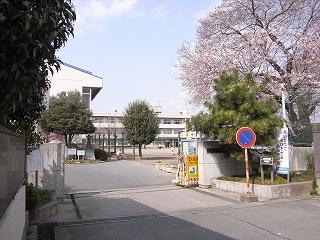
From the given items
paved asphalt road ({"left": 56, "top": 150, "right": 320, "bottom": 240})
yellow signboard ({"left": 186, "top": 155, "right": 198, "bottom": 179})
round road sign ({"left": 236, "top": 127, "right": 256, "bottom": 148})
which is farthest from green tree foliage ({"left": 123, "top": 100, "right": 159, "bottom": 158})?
round road sign ({"left": 236, "top": 127, "right": 256, "bottom": 148})

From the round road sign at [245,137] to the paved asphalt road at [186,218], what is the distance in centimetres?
173

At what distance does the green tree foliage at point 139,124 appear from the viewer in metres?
40.4

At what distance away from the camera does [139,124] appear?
40.6 m

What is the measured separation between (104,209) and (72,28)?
8.06 m

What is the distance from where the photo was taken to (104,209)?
37.6 feet

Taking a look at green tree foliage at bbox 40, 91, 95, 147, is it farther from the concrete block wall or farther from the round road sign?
the round road sign

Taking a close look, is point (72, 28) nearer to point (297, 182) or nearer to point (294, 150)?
point (297, 182)

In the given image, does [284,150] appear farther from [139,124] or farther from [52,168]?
[139,124]

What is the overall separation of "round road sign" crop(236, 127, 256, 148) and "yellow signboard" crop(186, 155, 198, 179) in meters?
3.64

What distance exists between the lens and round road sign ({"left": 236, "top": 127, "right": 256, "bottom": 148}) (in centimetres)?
1220

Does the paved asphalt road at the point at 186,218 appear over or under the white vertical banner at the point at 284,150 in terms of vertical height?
under

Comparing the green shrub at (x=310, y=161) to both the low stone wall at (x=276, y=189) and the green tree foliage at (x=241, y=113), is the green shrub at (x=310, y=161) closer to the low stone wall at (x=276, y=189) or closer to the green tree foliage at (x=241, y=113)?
the low stone wall at (x=276, y=189)

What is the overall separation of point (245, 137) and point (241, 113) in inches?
48.8

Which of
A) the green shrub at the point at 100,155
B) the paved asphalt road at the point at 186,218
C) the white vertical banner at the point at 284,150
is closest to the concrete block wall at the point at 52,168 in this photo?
the paved asphalt road at the point at 186,218
